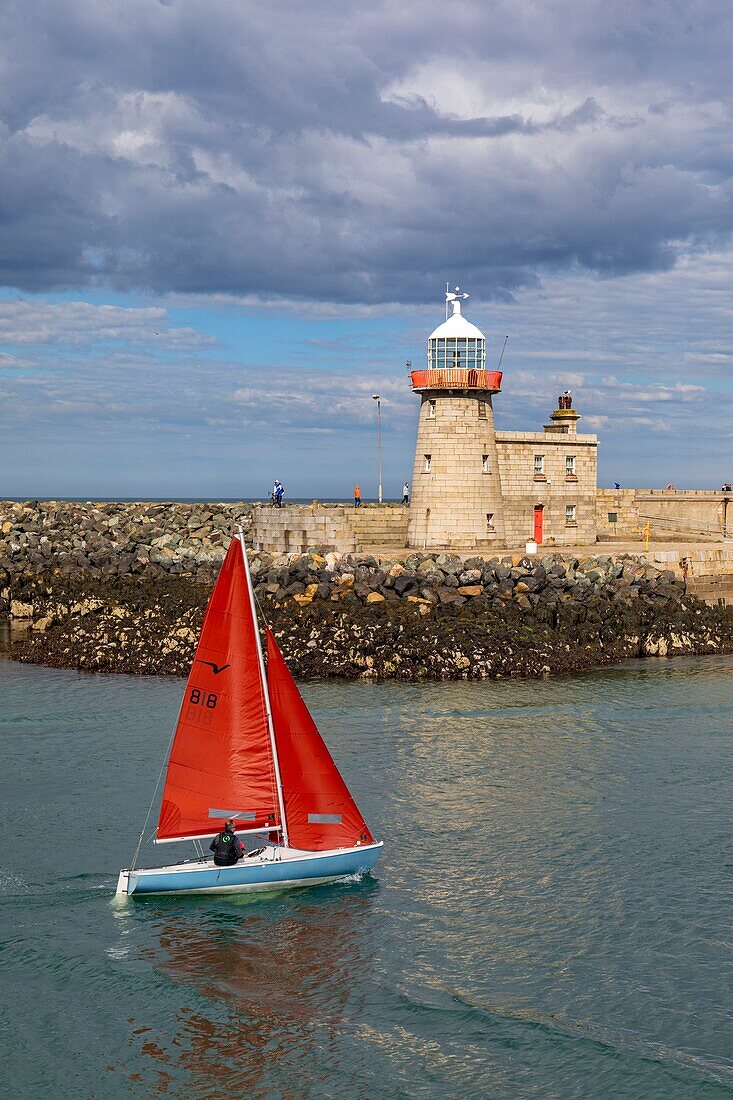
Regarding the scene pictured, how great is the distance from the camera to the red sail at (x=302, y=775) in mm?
17812

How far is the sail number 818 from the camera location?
17516mm

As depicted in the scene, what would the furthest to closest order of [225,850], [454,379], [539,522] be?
[539,522], [454,379], [225,850]

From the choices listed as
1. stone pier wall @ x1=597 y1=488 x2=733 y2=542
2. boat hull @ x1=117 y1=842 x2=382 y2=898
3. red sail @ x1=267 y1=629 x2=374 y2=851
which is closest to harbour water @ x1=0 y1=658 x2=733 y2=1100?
boat hull @ x1=117 y1=842 x2=382 y2=898

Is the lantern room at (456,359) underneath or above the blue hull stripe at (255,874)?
above

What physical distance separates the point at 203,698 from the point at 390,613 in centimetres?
1761

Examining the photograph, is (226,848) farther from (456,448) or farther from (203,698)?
(456,448)

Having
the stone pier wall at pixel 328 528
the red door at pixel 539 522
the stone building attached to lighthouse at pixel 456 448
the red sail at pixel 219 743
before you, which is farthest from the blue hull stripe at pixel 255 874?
the red door at pixel 539 522

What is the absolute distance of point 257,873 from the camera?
17.5 meters

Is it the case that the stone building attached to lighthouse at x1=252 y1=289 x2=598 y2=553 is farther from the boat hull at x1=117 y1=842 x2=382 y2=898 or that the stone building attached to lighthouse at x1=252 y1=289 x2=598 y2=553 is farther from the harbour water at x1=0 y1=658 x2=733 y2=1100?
the boat hull at x1=117 y1=842 x2=382 y2=898

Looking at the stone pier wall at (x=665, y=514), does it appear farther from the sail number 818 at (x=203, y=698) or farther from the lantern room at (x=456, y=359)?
the sail number 818 at (x=203, y=698)

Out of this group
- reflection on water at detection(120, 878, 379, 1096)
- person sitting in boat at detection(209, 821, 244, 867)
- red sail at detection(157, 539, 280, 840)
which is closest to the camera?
reflection on water at detection(120, 878, 379, 1096)

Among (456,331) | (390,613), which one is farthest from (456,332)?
(390,613)

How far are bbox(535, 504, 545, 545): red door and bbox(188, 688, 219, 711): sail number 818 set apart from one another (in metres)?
32.0

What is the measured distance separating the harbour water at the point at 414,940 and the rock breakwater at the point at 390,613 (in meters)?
7.36
